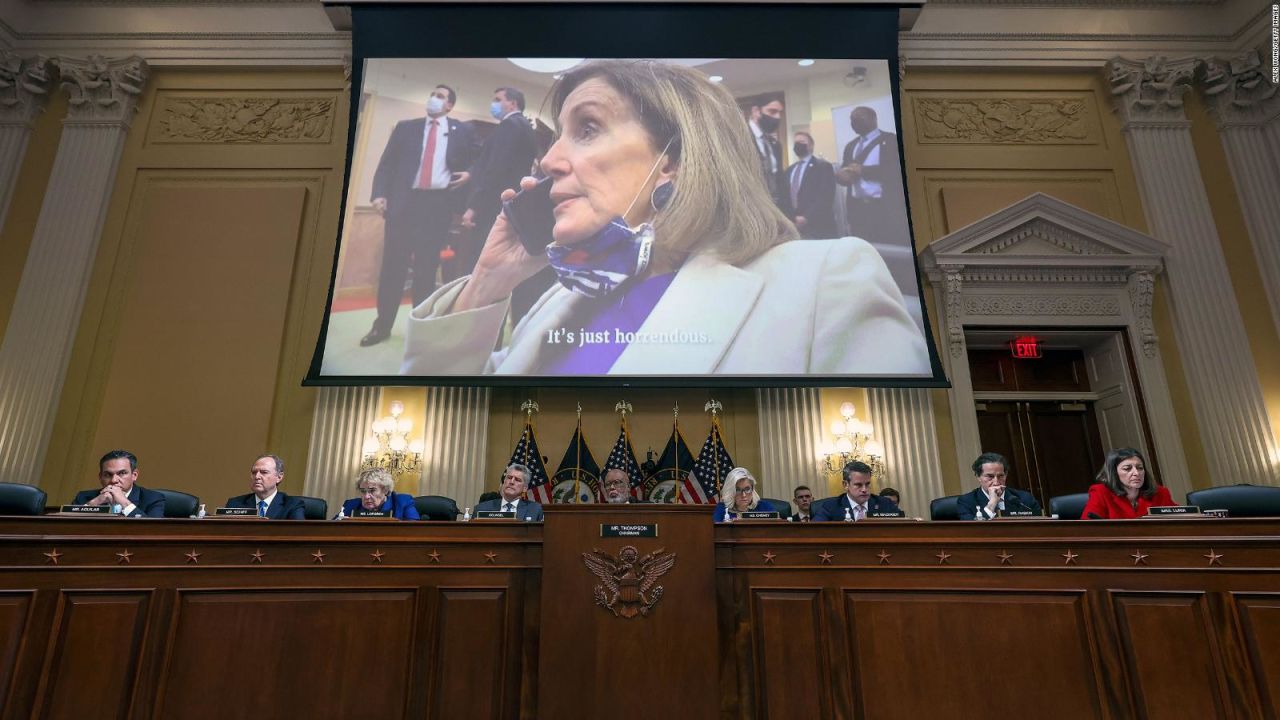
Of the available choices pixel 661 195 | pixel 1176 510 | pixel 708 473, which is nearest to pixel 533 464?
pixel 708 473

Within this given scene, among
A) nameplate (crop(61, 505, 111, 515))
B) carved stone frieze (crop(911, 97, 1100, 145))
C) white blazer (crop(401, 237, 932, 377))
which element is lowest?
nameplate (crop(61, 505, 111, 515))

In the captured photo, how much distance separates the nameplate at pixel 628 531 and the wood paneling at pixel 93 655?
174 centimetres

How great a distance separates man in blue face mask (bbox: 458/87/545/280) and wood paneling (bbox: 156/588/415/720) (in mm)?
4438

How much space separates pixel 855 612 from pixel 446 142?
612 centimetres

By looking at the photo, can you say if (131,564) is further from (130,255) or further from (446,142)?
(130,255)

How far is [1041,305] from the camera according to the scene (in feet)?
23.5

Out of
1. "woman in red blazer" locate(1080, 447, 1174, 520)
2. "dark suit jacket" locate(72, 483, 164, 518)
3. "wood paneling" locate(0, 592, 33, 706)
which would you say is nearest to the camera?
"wood paneling" locate(0, 592, 33, 706)

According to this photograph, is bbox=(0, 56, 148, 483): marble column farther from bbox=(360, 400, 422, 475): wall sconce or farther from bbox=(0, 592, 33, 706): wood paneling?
bbox=(0, 592, 33, 706): wood paneling

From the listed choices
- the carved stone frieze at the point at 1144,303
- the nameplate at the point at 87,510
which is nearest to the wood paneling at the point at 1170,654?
the nameplate at the point at 87,510

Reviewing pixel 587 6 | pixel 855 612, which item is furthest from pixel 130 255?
pixel 855 612

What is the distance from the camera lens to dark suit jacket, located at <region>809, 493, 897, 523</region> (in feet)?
15.1

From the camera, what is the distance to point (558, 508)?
9.62 ft

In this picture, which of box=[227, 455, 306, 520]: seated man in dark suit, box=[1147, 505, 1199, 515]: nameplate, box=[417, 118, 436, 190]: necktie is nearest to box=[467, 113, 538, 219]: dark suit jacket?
box=[417, 118, 436, 190]: necktie

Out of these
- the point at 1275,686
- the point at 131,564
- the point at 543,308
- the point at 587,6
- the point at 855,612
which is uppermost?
the point at 587,6
